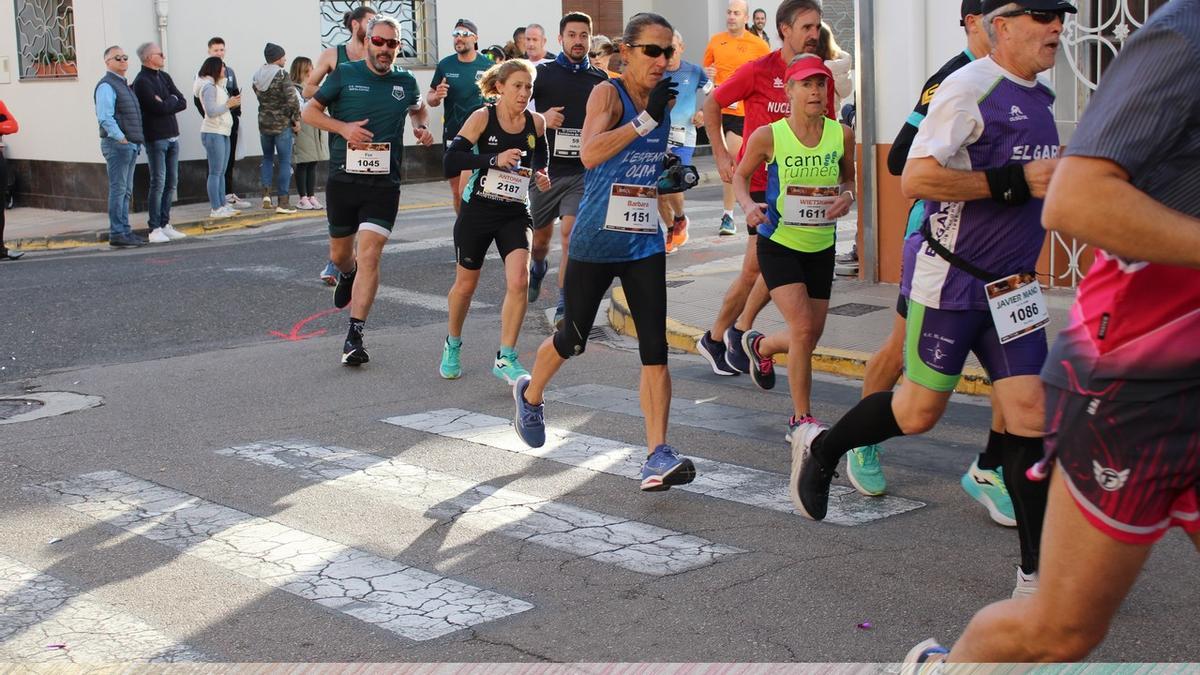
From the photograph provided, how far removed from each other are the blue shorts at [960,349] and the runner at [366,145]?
510 cm

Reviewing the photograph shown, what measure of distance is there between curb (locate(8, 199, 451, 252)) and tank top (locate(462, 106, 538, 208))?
9.41 meters

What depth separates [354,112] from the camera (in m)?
9.60

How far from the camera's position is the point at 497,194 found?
28.1 feet

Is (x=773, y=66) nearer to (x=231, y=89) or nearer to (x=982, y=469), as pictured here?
(x=982, y=469)

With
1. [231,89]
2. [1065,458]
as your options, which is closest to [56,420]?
[1065,458]

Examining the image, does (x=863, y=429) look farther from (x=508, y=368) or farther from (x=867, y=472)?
(x=508, y=368)

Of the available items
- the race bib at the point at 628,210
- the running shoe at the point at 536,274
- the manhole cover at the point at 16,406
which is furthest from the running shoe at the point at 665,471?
the running shoe at the point at 536,274

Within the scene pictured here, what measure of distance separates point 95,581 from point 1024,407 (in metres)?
3.17

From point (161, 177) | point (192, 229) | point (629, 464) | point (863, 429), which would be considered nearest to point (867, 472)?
point (863, 429)

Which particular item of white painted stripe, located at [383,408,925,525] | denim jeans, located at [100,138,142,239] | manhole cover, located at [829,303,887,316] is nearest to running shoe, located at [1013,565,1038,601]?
white painted stripe, located at [383,408,925,525]

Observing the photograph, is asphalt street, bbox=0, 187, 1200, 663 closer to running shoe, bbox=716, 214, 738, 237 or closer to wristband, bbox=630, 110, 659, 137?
wristband, bbox=630, 110, 659, 137

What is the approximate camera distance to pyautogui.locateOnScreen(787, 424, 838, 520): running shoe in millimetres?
5289

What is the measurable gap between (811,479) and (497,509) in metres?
1.36

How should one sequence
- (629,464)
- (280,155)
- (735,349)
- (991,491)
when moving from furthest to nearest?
(280,155), (735,349), (629,464), (991,491)
